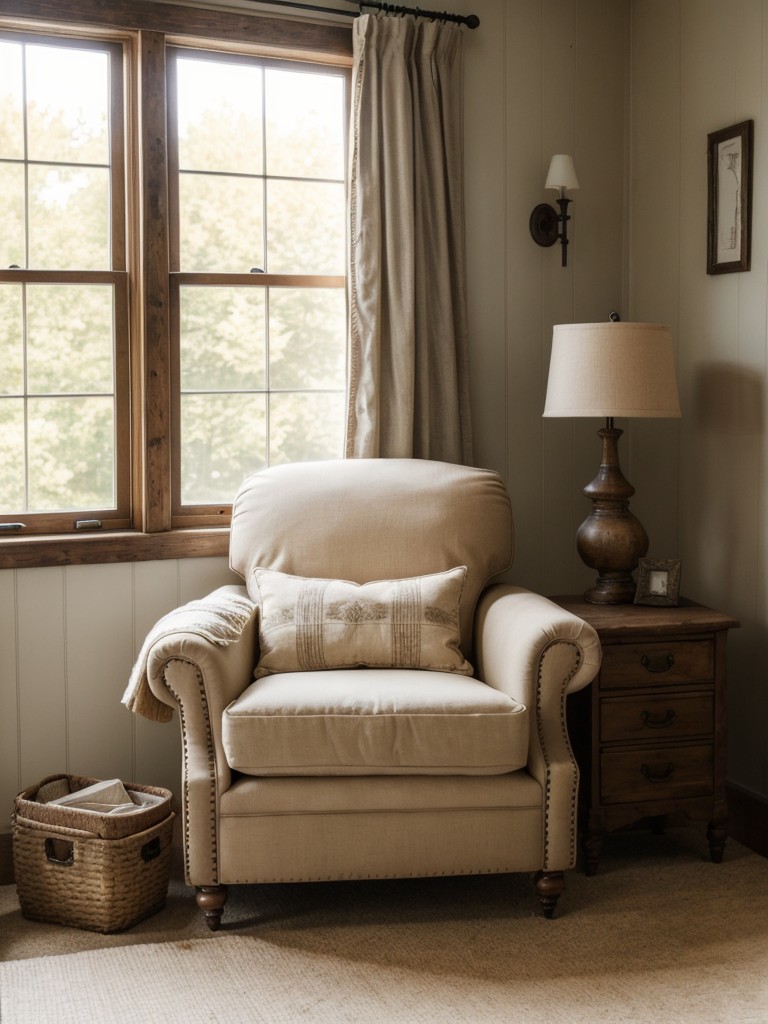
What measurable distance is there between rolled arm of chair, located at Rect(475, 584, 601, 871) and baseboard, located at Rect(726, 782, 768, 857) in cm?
77

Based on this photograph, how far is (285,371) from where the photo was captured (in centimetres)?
Answer: 330

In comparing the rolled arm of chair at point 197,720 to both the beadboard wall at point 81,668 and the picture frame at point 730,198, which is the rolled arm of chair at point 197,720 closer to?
the beadboard wall at point 81,668

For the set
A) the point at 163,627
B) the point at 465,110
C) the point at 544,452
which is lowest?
the point at 163,627

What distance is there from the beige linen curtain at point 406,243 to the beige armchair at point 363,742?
77 centimetres

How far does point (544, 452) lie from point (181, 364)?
4.07ft

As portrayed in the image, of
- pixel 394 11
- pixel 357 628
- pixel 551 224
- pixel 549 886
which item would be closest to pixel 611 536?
pixel 357 628

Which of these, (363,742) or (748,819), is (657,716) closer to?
(748,819)

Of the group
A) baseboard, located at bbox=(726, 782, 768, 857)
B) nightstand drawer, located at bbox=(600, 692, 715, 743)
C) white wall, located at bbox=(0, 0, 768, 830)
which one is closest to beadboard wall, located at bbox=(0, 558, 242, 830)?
white wall, located at bbox=(0, 0, 768, 830)

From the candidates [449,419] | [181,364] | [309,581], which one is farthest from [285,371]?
[309,581]

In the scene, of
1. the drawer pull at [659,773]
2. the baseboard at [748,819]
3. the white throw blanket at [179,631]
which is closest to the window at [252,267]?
the white throw blanket at [179,631]

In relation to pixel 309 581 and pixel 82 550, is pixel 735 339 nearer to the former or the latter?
pixel 309 581

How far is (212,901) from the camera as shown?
2.44 m

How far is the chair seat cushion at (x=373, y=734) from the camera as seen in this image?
7.77 feet

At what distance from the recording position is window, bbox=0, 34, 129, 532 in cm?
298
